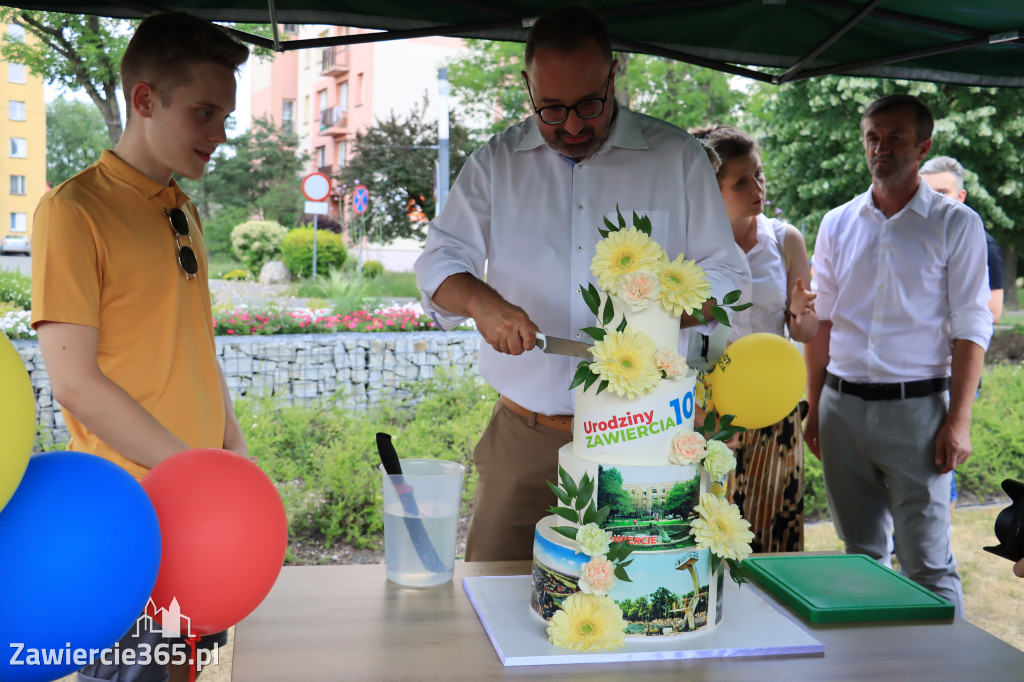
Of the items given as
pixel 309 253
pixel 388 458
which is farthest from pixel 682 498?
pixel 309 253

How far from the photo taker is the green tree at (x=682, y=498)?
135cm

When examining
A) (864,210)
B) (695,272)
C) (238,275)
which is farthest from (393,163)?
(695,272)

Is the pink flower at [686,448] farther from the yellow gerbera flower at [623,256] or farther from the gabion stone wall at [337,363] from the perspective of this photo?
the gabion stone wall at [337,363]

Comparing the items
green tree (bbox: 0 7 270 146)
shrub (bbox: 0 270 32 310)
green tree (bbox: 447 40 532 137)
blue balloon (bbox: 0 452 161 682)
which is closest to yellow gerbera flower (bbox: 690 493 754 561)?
blue balloon (bbox: 0 452 161 682)

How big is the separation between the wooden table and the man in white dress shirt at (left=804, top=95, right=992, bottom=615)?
1.45m

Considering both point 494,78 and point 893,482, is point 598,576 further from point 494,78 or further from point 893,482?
point 494,78

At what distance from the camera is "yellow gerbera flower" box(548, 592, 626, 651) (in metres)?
1.30

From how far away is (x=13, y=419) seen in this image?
0.83 metres

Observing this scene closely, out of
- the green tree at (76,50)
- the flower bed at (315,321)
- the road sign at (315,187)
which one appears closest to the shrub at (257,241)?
the road sign at (315,187)

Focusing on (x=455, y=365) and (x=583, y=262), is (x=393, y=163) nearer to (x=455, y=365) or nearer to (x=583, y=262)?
(x=455, y=365)

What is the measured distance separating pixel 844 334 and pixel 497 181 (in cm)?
163

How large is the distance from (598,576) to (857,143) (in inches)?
461

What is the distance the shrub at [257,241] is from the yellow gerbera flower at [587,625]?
13830 millimetres

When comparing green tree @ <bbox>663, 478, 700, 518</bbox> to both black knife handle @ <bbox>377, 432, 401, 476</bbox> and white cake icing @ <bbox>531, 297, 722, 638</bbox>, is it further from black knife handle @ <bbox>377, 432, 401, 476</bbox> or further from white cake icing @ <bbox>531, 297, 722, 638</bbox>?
black knife handle @ <bbox>377, 432, 401, 476</bbox>
